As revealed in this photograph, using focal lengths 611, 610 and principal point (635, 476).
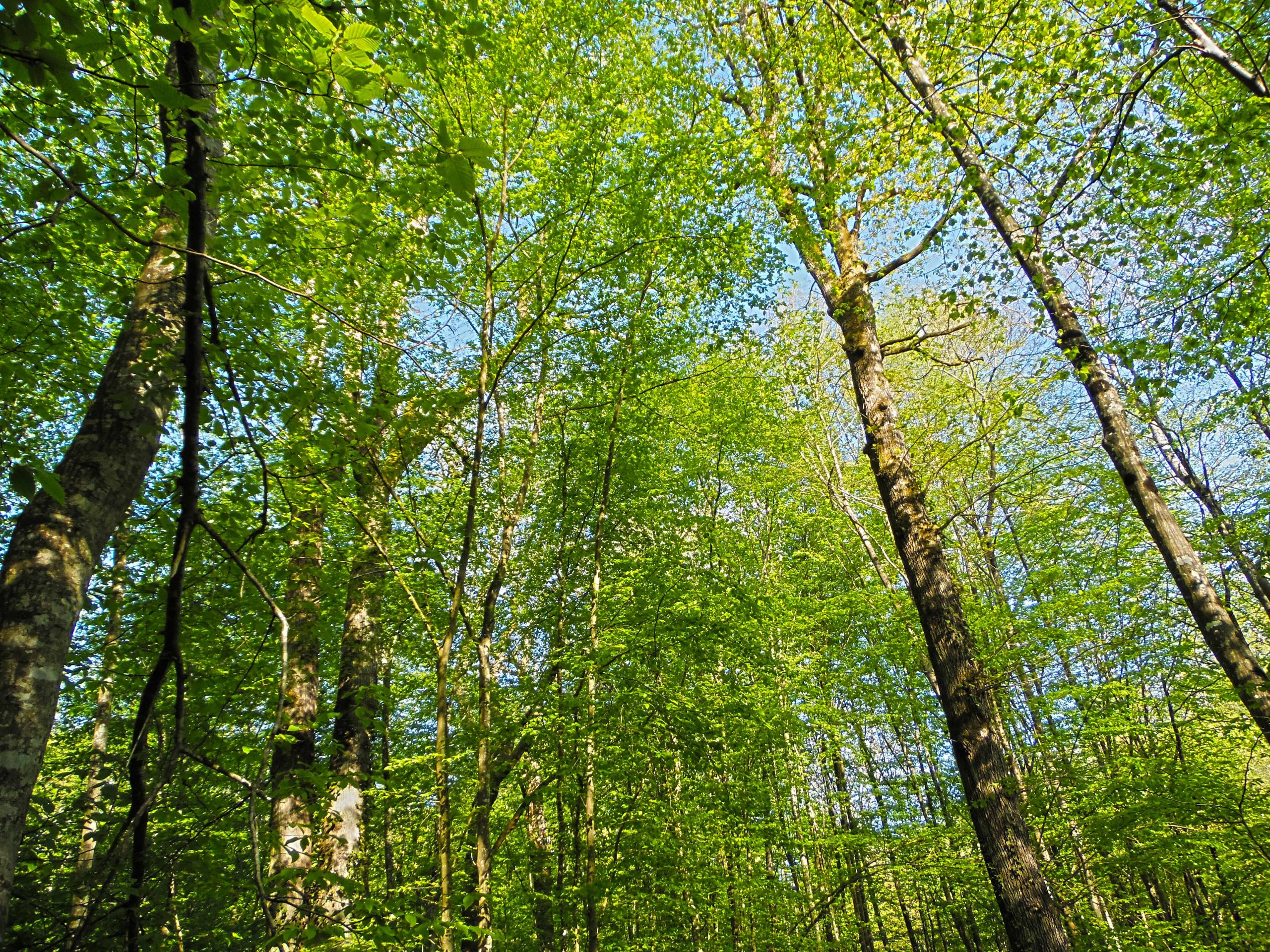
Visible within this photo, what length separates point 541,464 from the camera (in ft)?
27.3

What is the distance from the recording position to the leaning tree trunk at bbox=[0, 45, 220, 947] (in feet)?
5.56

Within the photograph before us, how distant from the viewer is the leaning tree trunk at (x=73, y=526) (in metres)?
1.70

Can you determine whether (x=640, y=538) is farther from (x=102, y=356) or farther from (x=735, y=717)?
Result: (x=102, y=356)

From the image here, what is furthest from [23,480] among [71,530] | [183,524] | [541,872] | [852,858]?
[852,858]

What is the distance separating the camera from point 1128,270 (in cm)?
629

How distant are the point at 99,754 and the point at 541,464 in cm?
581

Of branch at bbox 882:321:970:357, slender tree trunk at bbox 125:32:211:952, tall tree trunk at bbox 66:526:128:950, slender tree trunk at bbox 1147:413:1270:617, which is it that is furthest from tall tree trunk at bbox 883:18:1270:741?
tall tree trunk at bbox 66:526:128:950

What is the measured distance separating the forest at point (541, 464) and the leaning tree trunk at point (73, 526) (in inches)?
0.6

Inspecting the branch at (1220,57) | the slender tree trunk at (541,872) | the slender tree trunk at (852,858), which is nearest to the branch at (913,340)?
the branch at (1220,57)

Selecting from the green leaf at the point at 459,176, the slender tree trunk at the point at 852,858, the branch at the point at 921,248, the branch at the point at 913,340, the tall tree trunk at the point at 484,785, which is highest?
the branch at the point at 921,248

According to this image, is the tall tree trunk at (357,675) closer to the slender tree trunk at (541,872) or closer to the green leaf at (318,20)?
the slender tree trunk at (541,872)

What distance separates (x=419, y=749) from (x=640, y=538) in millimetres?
3956

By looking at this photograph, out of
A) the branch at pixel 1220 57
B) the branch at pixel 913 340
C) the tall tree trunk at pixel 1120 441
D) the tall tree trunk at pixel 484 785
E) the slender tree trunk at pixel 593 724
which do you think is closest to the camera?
the branch at pixel 1220 57

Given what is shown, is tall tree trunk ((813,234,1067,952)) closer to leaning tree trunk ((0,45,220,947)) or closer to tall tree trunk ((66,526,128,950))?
tall tree trunk ((66,526,128,950))
